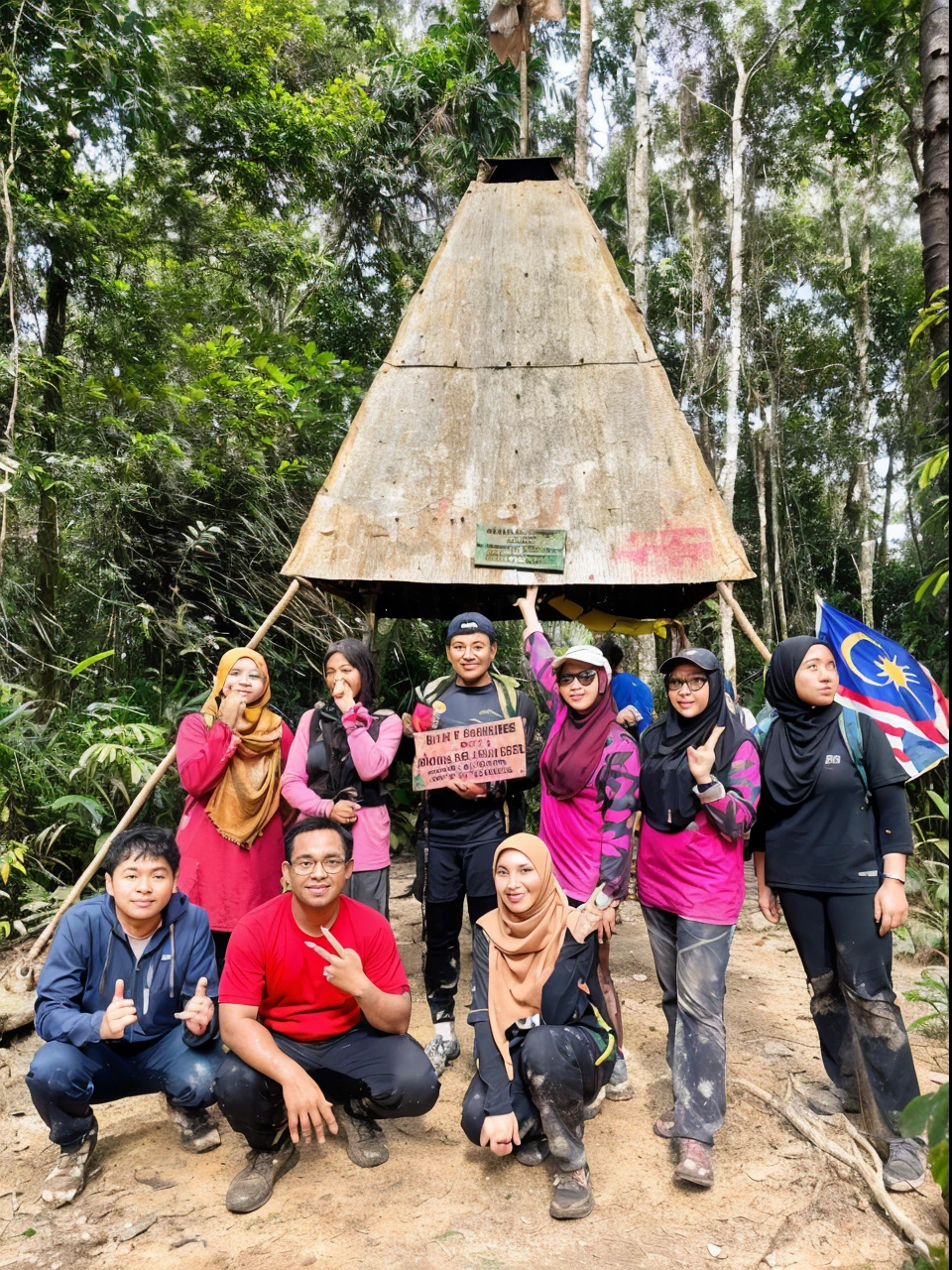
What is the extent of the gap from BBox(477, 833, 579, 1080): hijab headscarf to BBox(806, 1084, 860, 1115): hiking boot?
4.71 feet

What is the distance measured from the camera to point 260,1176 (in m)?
2.90

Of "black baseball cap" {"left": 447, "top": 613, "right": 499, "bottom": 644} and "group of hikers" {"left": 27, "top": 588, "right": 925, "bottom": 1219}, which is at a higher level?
"black baseball cap" {"left": 447, "top": 613, "right": 499, "bottom": 644}

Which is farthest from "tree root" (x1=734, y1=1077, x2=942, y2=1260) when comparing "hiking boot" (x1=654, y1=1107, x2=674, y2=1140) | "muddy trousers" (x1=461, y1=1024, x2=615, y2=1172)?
"muddy trousers" (x1=461, y1=1024, x2=615, y2=1172)

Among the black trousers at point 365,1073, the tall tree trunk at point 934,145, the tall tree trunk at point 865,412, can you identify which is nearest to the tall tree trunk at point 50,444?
the black trousers at point 365,1073

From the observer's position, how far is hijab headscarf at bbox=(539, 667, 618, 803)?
3402 millimetres

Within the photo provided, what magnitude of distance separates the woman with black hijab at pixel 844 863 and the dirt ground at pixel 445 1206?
0.36 meters

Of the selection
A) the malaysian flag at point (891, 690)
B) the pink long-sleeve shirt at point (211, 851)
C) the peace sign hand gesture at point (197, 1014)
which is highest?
the malaysian flag at point (891, 690)

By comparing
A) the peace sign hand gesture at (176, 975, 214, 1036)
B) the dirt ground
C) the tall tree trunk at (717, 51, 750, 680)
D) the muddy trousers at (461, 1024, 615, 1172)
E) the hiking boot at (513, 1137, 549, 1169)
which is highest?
the tall tree trunk at (717, 51, 750, 680)

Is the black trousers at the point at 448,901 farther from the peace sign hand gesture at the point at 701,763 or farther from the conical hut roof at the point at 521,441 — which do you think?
the conical hut roof at the point at 521,441

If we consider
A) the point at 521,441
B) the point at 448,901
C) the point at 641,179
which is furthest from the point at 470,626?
the point at 641,179

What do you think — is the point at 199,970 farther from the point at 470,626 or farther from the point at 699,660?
the point at 699,660

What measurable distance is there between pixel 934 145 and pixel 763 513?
13580 mm

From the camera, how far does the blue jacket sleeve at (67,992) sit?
9.32 feet

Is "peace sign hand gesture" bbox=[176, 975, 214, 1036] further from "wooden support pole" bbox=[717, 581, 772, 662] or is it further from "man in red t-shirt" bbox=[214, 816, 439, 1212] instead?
"wooden support pole" bbox=[717, 581, 772, 662]
